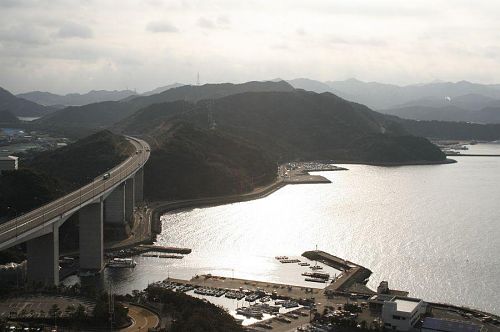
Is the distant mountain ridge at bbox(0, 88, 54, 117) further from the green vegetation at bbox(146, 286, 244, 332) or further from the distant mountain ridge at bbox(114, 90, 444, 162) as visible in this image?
the green vegetation at bbox(146, 286, 244, 332)

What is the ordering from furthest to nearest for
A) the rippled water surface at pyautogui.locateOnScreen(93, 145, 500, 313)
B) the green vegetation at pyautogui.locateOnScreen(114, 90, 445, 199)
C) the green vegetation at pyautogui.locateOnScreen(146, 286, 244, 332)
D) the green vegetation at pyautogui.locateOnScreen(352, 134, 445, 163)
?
the green vegetation at pyautogui.locateOnScreen(352, 134, 445, 163)
the green vegetation at pyautogui.locateOnScreen(114, 90, 445, 199)
the rippled water surface at pyautogui.locateOnScreen(93, 145, 500, 313)
the green vegetation at pyautogui.locateOnScreen(146, 286, 244, 332)

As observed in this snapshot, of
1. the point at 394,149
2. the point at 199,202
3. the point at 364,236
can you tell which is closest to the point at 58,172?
the point at 199,202

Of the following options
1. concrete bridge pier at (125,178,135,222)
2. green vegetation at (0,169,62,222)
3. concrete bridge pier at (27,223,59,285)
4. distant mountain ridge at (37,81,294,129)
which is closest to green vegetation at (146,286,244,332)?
concrete bridge pier at (27,223,59,285)

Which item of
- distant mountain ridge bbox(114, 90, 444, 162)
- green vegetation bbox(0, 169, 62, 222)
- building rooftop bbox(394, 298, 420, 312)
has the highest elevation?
distant mountain ridge bbox(114, 90, 444, 162)

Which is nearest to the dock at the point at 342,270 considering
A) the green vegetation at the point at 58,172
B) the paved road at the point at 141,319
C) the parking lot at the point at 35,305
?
the paved road at the point at 141,319

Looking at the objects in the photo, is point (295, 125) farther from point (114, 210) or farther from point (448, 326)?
point (448, 326)

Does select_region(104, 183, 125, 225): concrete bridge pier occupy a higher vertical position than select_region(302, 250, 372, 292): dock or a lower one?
higher

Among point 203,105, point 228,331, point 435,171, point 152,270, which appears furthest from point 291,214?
point 203,105

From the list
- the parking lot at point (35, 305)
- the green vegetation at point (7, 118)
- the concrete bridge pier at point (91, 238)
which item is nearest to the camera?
the parking lot at point (35, 305)

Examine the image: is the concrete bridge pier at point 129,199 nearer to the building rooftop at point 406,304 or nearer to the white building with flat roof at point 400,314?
the building rooftop at point 406,304
